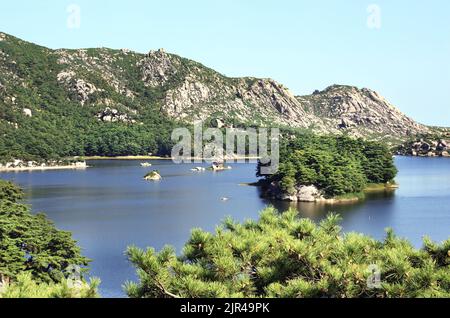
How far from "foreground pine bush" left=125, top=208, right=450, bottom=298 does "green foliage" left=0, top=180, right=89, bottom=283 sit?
1505 centimetres

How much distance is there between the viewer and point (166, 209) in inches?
2221

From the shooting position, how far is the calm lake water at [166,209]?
3934cm

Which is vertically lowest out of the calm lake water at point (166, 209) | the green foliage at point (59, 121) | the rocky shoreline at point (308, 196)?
the calm lake water at point (166, 209)

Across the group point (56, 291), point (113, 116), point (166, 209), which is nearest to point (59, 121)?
point (113, 116)

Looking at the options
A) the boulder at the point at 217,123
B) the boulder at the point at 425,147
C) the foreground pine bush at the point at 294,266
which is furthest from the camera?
the boulder at the point at 217,123

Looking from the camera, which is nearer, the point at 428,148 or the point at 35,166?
the point at 35,166

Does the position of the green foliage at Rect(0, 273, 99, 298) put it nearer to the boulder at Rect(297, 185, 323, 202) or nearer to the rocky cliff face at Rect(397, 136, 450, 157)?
the boulder at Rect(297, 185, 323, 202)

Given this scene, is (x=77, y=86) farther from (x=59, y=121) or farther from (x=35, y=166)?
(x=35, y=166)

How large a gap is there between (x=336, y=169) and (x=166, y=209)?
66.4ft

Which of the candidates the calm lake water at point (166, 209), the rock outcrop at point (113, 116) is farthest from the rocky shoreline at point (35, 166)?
the rock outcrop at point (113, 116)

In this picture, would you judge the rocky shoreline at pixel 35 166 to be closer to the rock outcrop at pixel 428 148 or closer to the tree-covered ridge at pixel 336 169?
the tree-covered ridge at pixel 336 169

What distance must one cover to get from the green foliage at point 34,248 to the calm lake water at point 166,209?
2776 mm
